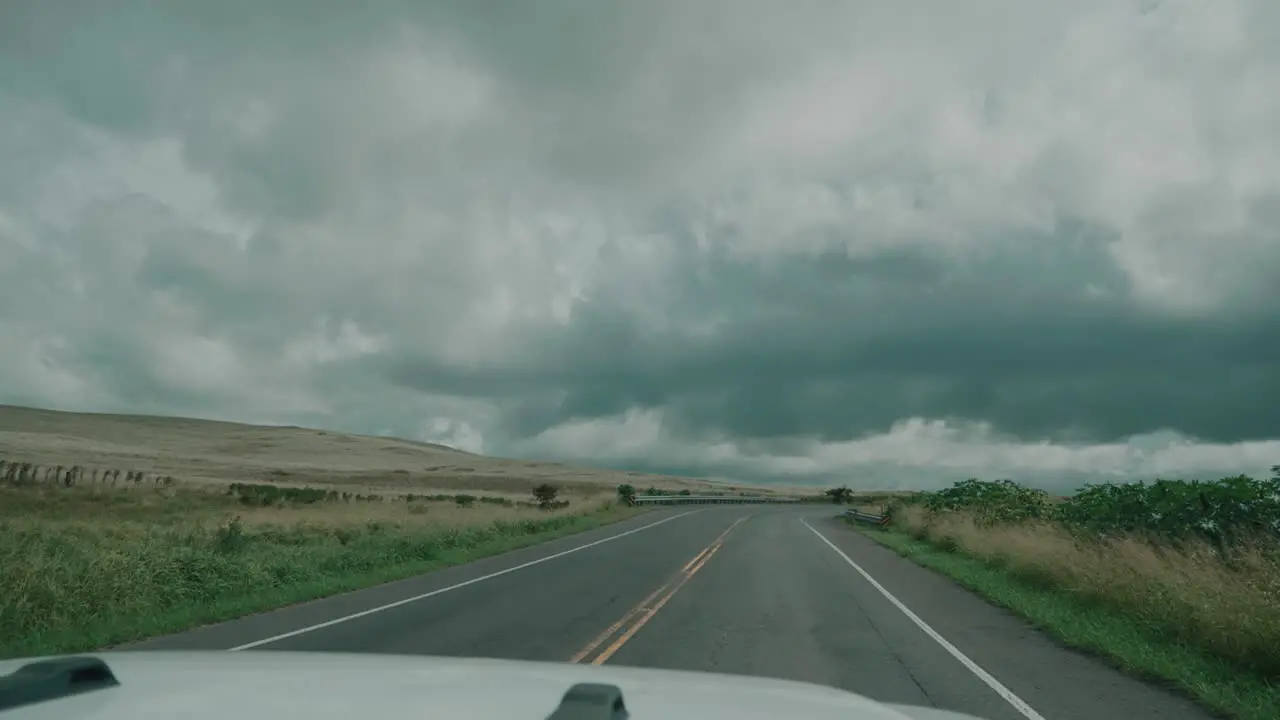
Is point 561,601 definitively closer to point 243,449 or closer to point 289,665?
point 289,665

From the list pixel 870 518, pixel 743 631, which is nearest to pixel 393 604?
pixel 743 631

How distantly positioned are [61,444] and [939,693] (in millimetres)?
93522

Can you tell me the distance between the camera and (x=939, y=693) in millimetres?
8961

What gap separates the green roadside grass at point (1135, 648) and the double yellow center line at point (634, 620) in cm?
571

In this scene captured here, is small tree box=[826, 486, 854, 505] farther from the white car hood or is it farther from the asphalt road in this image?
the white car hood

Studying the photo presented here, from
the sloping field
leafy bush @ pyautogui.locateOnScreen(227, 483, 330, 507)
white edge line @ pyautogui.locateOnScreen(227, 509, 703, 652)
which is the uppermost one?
the sloping field

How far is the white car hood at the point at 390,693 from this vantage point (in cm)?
273

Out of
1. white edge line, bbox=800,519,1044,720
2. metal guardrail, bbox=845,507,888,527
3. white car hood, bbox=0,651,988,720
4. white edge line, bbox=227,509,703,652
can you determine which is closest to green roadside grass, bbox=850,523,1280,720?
white edge line, bbox=800,519,1044,720

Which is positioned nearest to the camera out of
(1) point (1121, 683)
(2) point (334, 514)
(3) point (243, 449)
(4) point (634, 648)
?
(1) point (1121, 683)

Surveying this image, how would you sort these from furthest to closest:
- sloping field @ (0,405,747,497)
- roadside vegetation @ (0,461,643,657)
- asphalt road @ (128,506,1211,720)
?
sloping field @ (0,405,747,497), roadside vegetation @ (0,461,643,657), asphalt road @ (128,506,1211,720)

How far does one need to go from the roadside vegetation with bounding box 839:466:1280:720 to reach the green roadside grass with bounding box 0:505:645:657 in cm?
1215

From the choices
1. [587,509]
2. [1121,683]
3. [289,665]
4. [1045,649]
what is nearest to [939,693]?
[1121,683]

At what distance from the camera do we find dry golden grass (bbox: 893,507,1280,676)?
10383 millimetres

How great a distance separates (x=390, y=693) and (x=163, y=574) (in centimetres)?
1448
